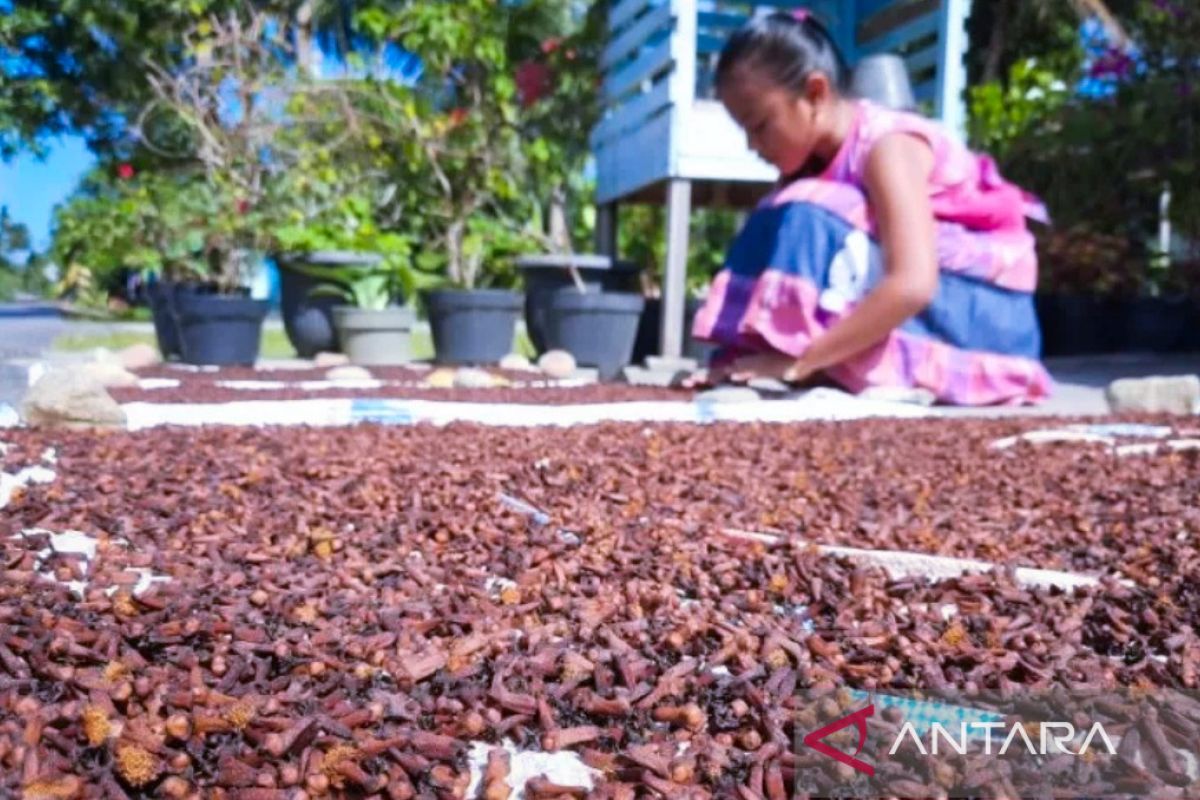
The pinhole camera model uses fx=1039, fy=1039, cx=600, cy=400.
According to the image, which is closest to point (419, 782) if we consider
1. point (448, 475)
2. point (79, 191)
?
point (448, 475)

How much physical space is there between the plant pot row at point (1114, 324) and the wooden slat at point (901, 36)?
1.81 metres

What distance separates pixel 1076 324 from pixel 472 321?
3.76 meters

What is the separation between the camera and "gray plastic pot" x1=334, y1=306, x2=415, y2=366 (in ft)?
16.9

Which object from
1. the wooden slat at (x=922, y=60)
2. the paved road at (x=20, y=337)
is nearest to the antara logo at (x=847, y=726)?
the paved road at (x=20, y=337)

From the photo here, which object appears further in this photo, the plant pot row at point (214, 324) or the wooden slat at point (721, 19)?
the wooden slat at point (721, 19)

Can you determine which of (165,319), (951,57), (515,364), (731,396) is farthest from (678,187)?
(165,319)

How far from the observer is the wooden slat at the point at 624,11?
580 centimetres

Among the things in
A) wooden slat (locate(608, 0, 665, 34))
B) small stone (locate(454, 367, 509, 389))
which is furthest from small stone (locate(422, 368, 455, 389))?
wooden slat (locate(608, 0, 665, 34))

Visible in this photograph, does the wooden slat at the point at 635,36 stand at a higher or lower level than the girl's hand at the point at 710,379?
higher

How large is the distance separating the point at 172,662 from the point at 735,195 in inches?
223

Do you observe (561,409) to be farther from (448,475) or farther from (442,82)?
(442,82)

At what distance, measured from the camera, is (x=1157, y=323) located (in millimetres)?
6367

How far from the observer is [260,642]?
1.04 m

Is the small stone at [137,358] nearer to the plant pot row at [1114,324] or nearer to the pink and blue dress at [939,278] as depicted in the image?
the pink and blue dress at [939,278]
